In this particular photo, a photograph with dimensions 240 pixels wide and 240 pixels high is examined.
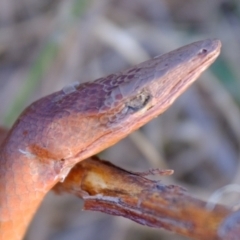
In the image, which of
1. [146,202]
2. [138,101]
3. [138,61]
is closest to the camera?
[146,202]

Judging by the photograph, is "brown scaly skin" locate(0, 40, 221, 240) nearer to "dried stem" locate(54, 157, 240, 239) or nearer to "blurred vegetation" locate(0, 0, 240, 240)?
"dried stem" locate(54, 157, 240, 239)

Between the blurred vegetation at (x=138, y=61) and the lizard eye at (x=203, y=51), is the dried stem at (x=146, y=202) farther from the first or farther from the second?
the blurred vegetation at (x=138, y=61)

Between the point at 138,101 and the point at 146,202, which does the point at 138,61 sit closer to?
the point at 138,101

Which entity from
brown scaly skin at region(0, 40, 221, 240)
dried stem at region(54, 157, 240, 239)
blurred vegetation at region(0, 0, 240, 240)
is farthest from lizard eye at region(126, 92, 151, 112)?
blurred vegetation at region(0, 0, 240, 240)

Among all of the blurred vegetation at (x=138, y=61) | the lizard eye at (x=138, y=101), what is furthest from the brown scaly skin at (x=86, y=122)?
the blurred vegetation at (x=138, y=61)

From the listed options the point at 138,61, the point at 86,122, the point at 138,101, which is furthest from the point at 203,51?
the point at 138,61

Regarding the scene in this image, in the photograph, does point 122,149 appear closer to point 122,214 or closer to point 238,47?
point 238,47
